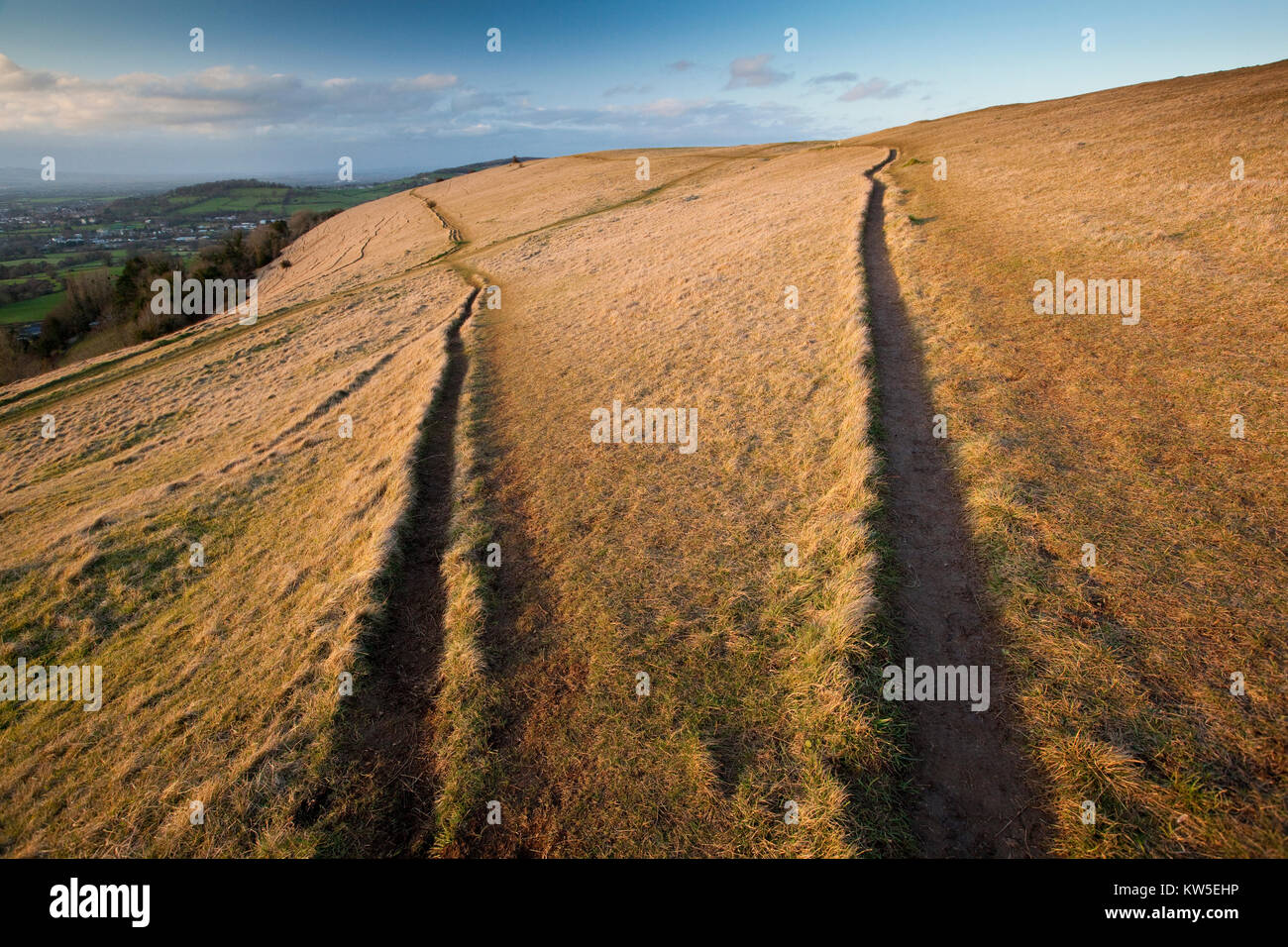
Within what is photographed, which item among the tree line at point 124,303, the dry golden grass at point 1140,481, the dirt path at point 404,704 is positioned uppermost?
the tree line at point 124,303

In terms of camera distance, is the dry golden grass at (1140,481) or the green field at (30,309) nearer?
the dry golden grass at (1140,481)

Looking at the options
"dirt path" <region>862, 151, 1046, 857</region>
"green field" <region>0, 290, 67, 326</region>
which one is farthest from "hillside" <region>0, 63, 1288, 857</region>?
"green field" <region>0, 290, 67, 326</region>

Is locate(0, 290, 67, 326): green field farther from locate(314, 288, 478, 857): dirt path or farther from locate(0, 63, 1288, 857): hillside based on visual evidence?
locate(314, 288, 478, 857): dirt path

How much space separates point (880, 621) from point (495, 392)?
1405cm

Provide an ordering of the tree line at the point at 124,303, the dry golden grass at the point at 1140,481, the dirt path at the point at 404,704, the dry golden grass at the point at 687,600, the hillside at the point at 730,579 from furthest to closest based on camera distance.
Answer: the tree line at the point at 124,303
the dirt path at the point at 404,704
the dry golden grass at the point at 687,600
the hillside at the point at 730,579
the dry golden grass at the point at 1140,481

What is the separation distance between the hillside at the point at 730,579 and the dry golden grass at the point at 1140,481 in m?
0.05

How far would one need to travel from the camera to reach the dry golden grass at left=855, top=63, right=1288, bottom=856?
5.20 m

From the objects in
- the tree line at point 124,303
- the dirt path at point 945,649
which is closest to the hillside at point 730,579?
the dirt path at point 945,649

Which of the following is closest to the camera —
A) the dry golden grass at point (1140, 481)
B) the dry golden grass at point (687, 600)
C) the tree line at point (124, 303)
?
the dry golden grass at point (1140, 481)

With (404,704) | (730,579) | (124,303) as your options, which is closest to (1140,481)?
(730,579)

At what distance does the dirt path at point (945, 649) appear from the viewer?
5242mm

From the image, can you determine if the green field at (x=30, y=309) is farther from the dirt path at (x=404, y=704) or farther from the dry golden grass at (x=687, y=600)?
the dirt path at (x=404, y=704)

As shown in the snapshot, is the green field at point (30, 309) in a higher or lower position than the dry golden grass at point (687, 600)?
higher
